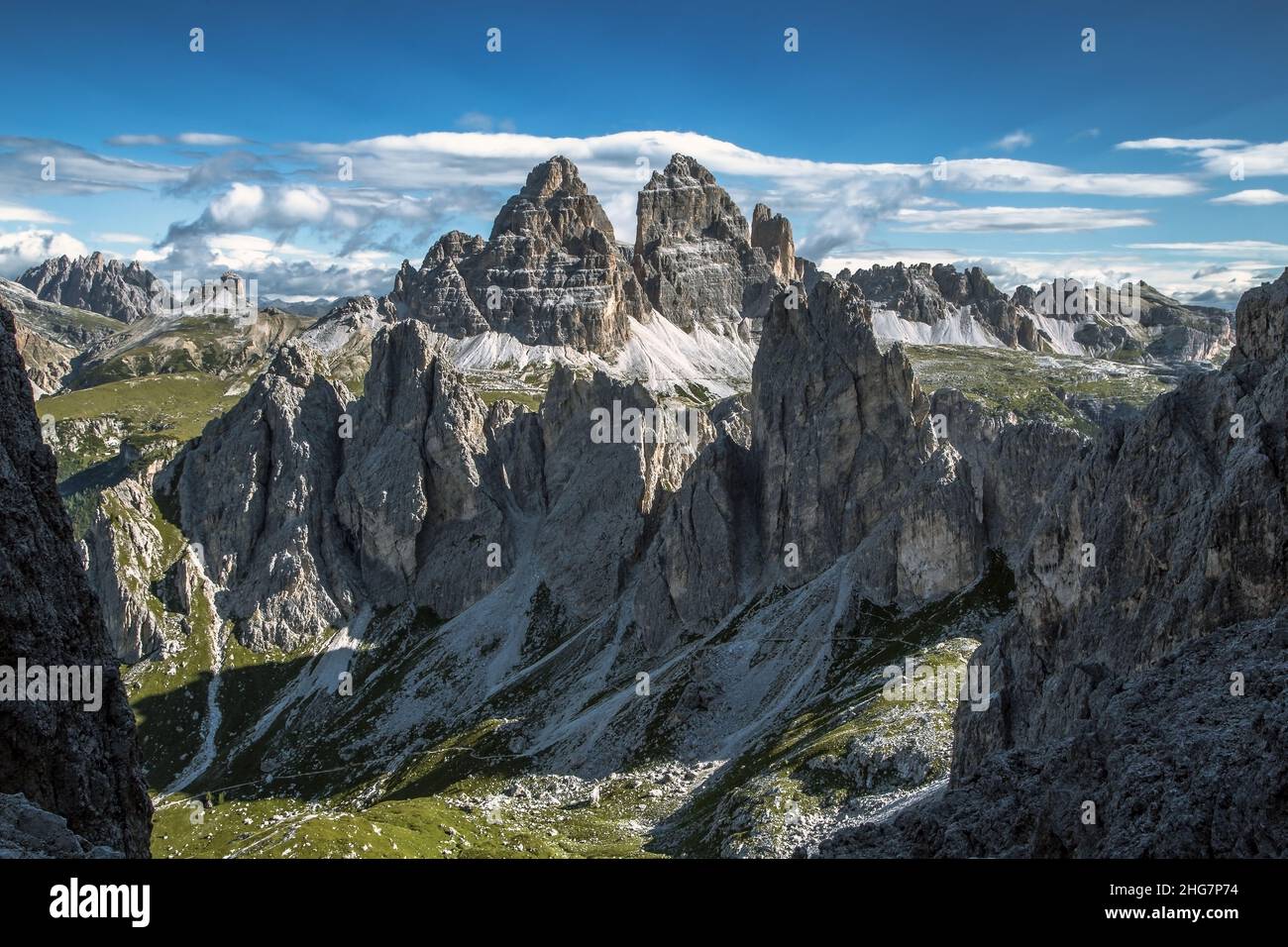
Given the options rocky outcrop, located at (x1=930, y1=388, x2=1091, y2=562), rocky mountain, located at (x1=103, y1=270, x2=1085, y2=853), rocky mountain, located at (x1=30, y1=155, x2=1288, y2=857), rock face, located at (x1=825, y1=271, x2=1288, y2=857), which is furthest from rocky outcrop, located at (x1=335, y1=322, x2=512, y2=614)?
rock face, located at (x1=825, y1=271, x2=1288, y2=857)

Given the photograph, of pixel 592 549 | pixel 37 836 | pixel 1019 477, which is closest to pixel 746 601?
pixel 592 549

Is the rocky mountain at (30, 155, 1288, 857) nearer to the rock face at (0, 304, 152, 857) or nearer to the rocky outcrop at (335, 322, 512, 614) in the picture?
the rocky outcrop at (335, 322, 512, 614)

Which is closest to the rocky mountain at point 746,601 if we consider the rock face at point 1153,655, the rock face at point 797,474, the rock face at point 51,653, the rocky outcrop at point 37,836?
the rock face at point 1153,655

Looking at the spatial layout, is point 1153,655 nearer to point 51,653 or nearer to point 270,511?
point 51,653
